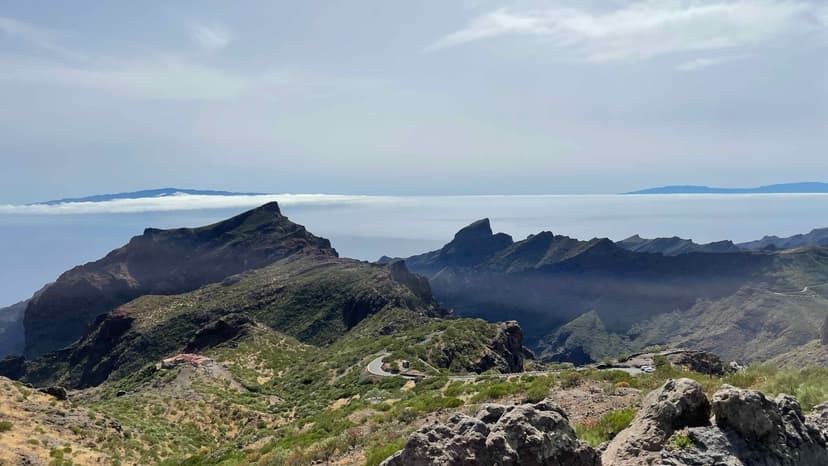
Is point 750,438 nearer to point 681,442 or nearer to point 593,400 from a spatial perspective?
point 681,442

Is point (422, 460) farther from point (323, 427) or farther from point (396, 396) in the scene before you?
point (396, 396)

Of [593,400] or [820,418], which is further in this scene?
[593,400]

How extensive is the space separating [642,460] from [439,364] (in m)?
49.0

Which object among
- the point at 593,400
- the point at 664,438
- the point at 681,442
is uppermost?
the point at 681,442

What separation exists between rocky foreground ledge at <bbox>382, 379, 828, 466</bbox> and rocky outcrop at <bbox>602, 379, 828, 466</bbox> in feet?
0.05

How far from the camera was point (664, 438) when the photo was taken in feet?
27.9

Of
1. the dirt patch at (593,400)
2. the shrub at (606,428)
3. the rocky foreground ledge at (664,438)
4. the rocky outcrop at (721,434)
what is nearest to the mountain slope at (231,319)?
the dirt patch at (593,400)

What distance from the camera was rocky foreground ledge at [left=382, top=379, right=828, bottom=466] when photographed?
809 centimetres

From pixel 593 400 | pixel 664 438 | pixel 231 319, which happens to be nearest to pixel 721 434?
pixel 664 438

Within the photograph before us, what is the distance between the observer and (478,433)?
8.91 meters

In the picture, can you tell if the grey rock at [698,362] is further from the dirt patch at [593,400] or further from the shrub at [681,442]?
the shrub at [681,442]

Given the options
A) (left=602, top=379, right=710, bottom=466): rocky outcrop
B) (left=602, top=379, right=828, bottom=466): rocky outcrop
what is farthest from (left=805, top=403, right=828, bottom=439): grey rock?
(left=602, top=379, right=710, bottom=466): rocky outcrop

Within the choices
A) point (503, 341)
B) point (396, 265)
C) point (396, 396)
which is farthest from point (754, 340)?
point (396, 396)

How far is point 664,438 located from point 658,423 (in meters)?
0.33
